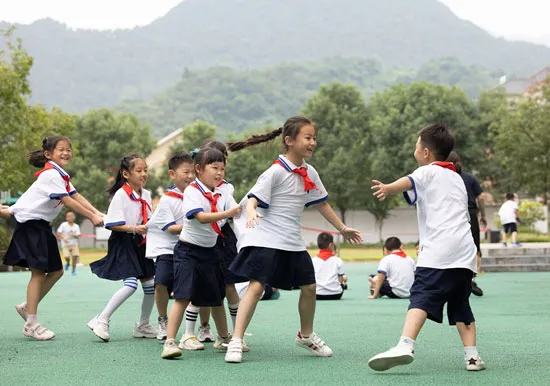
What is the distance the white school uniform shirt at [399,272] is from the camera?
1142cm

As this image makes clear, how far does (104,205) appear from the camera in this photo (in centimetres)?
4797

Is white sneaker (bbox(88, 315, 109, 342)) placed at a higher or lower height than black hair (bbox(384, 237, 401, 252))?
lower

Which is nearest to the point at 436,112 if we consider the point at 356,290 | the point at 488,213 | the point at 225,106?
the point at 488,213

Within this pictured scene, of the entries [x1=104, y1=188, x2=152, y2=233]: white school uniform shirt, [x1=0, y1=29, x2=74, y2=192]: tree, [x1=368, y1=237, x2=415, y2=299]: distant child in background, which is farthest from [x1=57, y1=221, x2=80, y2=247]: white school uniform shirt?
[x1=104, y1=188, x2=152, y2=233]: white school uniform shirt

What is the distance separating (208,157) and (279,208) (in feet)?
2.43

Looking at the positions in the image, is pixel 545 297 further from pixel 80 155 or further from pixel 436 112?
pixel 80 155

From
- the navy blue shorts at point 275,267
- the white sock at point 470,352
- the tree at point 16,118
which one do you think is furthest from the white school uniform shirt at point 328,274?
the tree at point 16,118

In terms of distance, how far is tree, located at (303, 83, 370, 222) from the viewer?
4766 centimetres

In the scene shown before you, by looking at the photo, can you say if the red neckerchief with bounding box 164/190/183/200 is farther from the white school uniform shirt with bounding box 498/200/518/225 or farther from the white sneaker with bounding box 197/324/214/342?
the white school uniform shirt with bounding box 498/200/518/225

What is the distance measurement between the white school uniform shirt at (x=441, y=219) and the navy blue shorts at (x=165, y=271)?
2364 mm

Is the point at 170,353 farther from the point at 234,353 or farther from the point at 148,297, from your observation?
the point at 148,297

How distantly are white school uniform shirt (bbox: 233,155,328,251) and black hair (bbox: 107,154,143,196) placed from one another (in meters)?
1.64

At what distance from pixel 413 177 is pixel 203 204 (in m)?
1.64

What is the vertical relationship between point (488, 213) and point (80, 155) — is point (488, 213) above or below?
below
